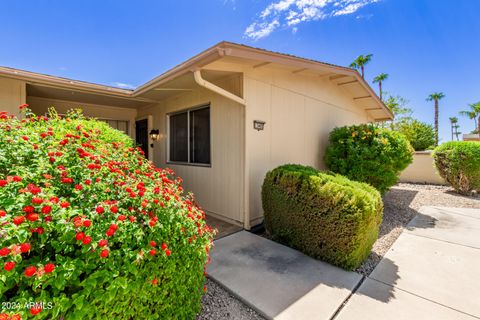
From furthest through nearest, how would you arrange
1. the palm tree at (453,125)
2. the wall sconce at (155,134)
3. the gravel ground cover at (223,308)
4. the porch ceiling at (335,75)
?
the palm tree at (453,125)
the wall sconce at (155,134)
the porch ceiling at (335,75)
the gravel ground cover at (223,308)

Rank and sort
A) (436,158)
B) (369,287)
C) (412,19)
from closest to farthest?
(369,287) → (436,158) → (412,19)

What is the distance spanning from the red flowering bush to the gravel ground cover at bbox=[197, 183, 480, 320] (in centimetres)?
43

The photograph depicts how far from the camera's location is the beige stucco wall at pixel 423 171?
10227 millimetres

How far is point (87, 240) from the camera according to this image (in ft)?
4.36

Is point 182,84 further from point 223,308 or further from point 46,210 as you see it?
point 223,308

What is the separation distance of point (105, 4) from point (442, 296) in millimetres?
10687

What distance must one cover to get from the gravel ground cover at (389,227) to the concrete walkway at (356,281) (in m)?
0.11

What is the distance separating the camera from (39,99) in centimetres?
608

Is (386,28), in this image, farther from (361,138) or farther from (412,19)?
(361,138)

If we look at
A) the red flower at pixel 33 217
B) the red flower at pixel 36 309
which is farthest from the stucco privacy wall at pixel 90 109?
the red flower at pixel 36 309

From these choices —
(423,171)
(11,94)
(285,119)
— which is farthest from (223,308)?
(423,171)

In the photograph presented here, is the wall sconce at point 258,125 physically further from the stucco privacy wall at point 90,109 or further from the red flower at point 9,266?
the stucco privacy wall at point 90,109

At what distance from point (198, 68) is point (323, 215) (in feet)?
9.65

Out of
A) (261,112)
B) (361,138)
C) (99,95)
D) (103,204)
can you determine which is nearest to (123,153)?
(103,204)
